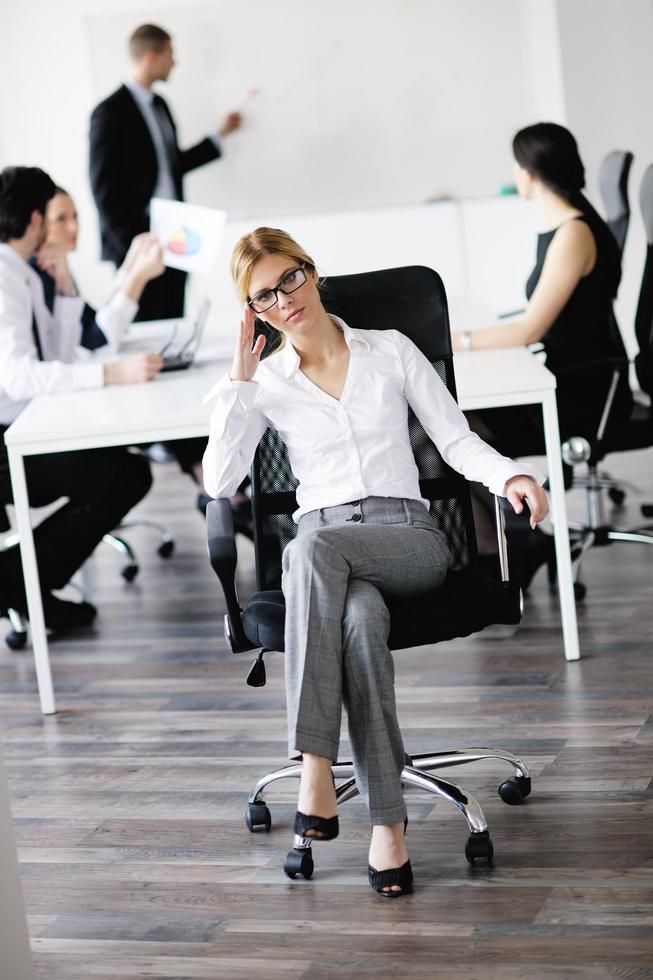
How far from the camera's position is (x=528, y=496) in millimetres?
2514

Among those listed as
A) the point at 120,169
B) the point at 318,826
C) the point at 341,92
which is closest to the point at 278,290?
the point at 318,826

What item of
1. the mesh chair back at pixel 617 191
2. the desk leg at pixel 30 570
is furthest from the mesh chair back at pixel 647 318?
the desk leg at pixel 30 570

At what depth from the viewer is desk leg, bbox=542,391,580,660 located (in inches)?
132

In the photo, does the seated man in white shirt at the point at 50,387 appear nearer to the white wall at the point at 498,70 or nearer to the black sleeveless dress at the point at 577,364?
the black sleeveless dress at the point at 577,364

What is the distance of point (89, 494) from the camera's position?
421 cm

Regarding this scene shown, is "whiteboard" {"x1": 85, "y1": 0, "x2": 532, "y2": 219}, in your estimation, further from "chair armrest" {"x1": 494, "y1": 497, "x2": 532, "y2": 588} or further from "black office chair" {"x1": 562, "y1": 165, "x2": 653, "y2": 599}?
"chair armrest" {"x1": 494, "y1": 497, "x2": 532, "y2": 588}

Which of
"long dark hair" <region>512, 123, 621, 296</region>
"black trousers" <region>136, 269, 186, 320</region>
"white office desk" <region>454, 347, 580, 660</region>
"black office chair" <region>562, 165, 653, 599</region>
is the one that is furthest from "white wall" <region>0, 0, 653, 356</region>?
"white office desk" <region>454, 347, 580, 660</region>

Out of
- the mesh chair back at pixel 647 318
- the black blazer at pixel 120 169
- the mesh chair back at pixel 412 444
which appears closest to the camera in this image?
the mesh chair back at pixel 412 444

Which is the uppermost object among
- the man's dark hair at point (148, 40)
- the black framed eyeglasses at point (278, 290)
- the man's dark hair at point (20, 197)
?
the man's dark hair at point (148, 40)

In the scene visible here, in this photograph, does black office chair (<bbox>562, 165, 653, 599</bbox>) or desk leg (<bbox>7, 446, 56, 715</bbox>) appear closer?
desk leg (<bbox>7, 446, 56, 715</bbox>)

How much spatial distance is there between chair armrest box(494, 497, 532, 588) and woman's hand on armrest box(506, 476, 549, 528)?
0.01 meters

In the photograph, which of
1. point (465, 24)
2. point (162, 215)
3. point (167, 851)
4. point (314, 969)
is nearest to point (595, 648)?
point (167, 851)

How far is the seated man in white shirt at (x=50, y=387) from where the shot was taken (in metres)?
3.97

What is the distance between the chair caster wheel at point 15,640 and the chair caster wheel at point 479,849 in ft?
7.16
